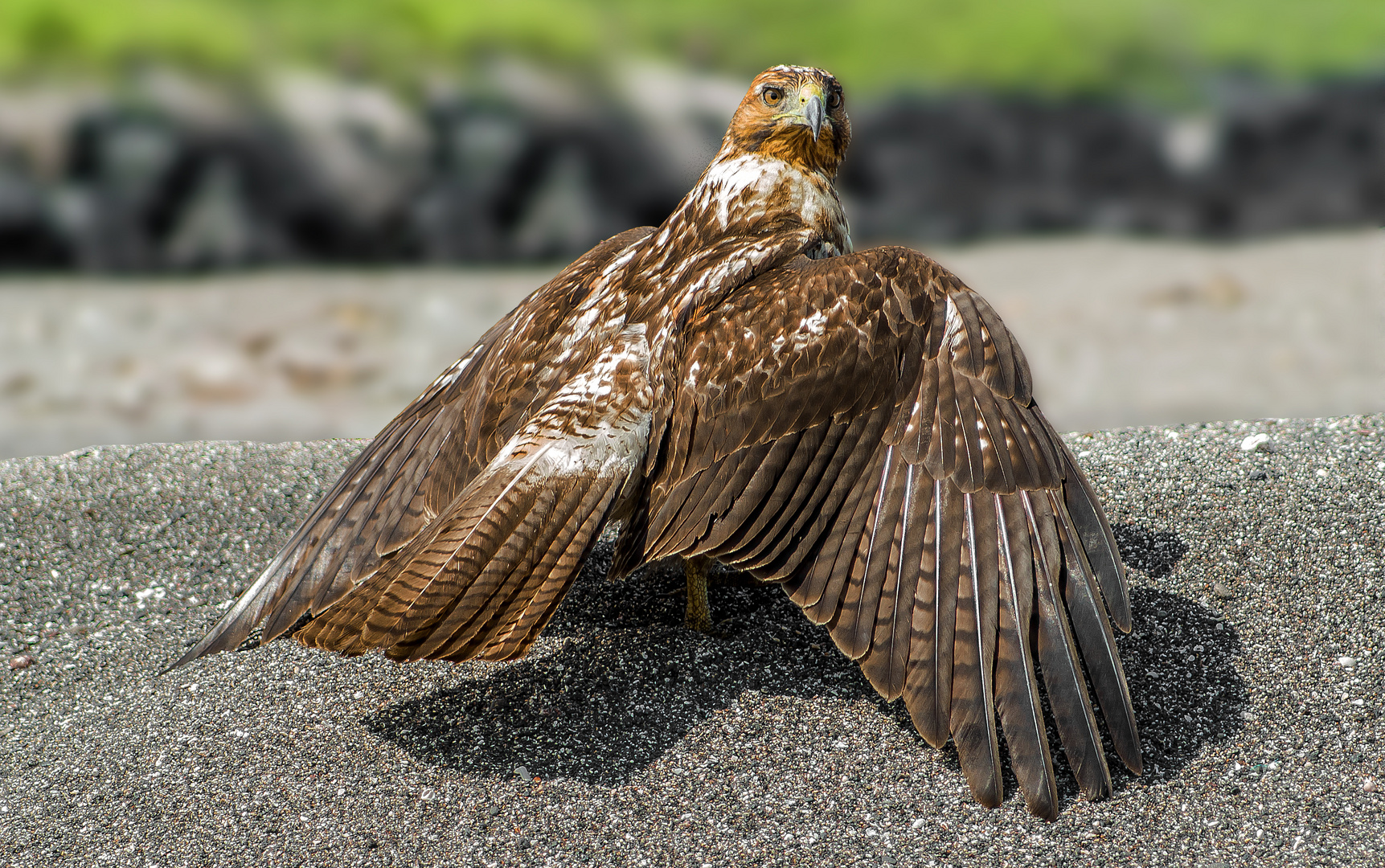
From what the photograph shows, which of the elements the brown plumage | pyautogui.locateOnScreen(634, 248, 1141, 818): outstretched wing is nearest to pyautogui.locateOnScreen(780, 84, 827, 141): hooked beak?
the brown plumage

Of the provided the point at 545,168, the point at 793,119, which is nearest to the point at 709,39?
the point at 545,168

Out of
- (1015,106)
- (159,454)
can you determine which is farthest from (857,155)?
(159,454)

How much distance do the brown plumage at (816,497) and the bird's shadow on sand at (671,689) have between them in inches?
11.5

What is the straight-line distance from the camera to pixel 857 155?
294 inches

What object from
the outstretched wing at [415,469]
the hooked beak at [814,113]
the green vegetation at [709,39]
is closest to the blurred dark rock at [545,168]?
the green vegetation at [709,39]

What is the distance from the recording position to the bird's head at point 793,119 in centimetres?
351

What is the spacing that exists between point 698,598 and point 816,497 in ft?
2.23

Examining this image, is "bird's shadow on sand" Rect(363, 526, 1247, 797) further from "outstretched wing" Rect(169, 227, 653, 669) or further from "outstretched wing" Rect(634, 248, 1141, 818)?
"outstretched wing" Rect(169, 227, 653, 669)

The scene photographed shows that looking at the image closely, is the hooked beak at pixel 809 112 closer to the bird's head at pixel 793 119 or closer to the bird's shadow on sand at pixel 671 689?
the bird's head at pixel 793 119

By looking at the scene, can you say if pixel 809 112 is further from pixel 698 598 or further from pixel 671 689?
pixel 671 689

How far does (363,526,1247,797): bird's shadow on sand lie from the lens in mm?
2783

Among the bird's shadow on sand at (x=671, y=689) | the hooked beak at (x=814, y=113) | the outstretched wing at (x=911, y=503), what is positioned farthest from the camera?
the hooked beak at (x=814, y=113)

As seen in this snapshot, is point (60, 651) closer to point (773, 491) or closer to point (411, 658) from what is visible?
point (411, 658)

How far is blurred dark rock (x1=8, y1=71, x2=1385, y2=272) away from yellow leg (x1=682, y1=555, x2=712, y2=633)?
4352mm
